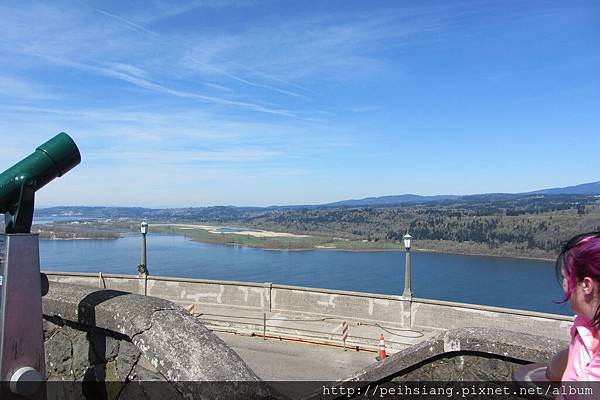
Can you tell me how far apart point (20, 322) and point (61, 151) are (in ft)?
2.41

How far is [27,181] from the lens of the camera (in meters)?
2.12

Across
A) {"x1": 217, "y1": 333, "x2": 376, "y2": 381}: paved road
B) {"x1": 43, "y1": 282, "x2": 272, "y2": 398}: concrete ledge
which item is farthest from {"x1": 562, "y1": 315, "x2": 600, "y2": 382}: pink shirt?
{"x1": 217, "y1": 333, "x2": 376, "y2": 381}: paved road

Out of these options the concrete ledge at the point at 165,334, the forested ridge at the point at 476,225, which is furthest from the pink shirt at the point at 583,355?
the forested ridge at the point at 476,225

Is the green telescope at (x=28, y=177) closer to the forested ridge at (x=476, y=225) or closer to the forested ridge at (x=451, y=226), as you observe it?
the forested ridge at (x=451, y=226)

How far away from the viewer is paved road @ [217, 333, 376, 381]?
10.0 m

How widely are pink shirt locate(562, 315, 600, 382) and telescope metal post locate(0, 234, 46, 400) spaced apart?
1.97 m

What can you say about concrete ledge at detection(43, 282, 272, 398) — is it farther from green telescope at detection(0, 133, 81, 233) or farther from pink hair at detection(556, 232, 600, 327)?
pink hair at detection(556, 232, 600, 327)

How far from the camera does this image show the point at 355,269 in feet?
161

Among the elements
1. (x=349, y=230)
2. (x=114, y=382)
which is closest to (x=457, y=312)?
(x=114, y=382)

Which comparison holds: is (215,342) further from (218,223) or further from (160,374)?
(218,223)

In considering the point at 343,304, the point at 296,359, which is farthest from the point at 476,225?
the point at 296,359

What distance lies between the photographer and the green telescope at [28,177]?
2.12 meters

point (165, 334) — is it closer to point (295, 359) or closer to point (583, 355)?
point (583, 355)

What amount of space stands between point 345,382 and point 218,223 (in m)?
134
